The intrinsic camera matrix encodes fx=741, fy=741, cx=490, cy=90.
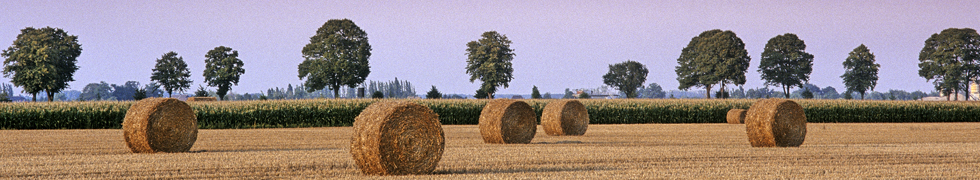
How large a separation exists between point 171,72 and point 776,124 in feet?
270

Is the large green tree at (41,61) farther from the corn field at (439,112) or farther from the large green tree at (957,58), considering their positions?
the large green tree at (957,58)

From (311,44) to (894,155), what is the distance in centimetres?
5509

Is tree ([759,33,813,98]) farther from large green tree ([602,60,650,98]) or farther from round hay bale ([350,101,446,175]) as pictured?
round hay bale ([350,101,446,175])

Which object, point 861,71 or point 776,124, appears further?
point 861,71

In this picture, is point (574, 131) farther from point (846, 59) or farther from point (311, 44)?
point (846, 59)

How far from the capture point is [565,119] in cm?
2448

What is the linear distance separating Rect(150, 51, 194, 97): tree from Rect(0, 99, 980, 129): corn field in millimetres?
56335

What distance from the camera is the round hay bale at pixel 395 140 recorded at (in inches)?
448

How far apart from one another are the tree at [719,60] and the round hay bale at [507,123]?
59.9 meters

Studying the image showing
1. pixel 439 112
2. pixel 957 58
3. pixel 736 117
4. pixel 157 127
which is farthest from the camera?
pixel 957 58

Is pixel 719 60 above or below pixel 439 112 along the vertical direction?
above

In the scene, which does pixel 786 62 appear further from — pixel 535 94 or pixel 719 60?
pixel 535 94

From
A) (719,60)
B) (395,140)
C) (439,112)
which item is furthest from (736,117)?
(719,60)

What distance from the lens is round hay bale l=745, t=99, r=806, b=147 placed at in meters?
18.0
